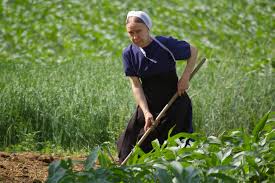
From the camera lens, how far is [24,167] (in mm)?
6258

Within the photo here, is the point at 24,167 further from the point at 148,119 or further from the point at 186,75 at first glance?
the point at 186,75

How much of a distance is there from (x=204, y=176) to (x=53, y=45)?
351 inches

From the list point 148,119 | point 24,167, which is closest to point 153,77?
point 148,119

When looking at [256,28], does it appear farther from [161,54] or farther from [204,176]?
[204,176]

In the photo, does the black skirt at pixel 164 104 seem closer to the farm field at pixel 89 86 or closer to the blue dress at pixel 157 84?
the blue dress at pixel 157 84

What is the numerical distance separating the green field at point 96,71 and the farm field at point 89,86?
0.4 inches

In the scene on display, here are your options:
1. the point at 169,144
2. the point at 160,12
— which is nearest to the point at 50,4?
the point at 160,12

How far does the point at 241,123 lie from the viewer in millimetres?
8164

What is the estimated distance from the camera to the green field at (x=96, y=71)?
26.2ft

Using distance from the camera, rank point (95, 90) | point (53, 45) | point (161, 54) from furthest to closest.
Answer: point (53, 45), point (95, 90), point (161, 54)

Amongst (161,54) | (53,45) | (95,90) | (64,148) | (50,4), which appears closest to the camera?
(161,54)

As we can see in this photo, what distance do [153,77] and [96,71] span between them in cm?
310

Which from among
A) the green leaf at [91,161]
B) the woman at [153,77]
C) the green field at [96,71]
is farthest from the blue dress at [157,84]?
the green leaf at [91,161]

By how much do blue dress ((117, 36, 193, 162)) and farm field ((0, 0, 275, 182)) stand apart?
1.52ft
